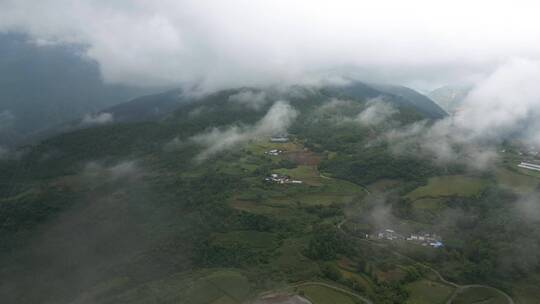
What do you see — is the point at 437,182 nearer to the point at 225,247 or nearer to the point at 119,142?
the point at 225,247

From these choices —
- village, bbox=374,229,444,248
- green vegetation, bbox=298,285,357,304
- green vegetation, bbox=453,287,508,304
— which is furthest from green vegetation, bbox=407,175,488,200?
green vegetation, bbox=298,285,357,304

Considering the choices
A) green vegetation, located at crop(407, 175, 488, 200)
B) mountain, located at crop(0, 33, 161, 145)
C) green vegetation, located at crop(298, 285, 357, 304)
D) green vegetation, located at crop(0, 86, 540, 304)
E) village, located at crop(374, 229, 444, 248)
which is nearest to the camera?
green vegetation, located at crop(298, 285, 357, 304)

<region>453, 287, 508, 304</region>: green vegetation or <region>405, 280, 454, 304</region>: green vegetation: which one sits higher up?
<region>405, 280, 454, 304</region>: green vegetation

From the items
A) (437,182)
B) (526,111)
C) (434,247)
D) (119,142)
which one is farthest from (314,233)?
(526,111)

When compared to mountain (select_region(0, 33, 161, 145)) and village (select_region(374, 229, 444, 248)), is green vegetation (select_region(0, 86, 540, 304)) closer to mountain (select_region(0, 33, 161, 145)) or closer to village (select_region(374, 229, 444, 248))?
village (select_region(374, 229, 444, 248))

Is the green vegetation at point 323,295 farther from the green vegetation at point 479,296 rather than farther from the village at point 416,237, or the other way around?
the village at point 416,237

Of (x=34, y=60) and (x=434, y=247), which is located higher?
(x=34, y=60)

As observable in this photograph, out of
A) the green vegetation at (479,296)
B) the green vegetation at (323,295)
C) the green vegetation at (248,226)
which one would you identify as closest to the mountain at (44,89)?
the green vegetation at (248,226)
